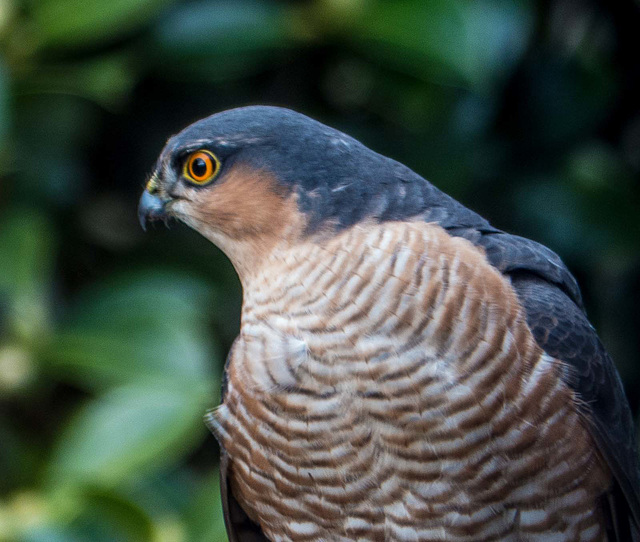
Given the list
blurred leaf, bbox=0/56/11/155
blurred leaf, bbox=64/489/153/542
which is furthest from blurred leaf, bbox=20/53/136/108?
blurred leaf, bbox=64/489/153/542

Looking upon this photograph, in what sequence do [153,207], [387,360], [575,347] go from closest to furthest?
[387,360] < [575,347] < [153,207]

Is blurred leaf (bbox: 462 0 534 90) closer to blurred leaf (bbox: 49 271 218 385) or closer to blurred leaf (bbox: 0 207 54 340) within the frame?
blurred leaf (bbox: 49 271 218 385)

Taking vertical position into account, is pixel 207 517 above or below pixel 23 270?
below

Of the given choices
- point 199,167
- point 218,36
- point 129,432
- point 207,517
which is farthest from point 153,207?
point 218,36

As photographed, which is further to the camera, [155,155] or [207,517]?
[155,155]

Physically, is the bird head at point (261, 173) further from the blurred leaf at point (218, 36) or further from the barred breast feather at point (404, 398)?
the blurred leaf at point (218, 36)

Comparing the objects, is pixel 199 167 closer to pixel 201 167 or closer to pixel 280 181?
pixel 201 167

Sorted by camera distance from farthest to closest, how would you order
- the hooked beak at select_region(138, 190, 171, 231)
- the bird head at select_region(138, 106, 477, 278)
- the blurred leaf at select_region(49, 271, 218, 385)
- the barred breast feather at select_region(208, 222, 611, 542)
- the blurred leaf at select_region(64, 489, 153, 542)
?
1. the blurred leaf at select_region(49, 271, 218, 385)
2. the blurred leaf at select_region(64, 489, 153, 542)
3. the hooked beak at select_region(138, 190, 171, 231)
4. the bird head at select_region(138, 106, 477, 278)
5. the barred breast feather at select_region(208, 222, 611, 542)
